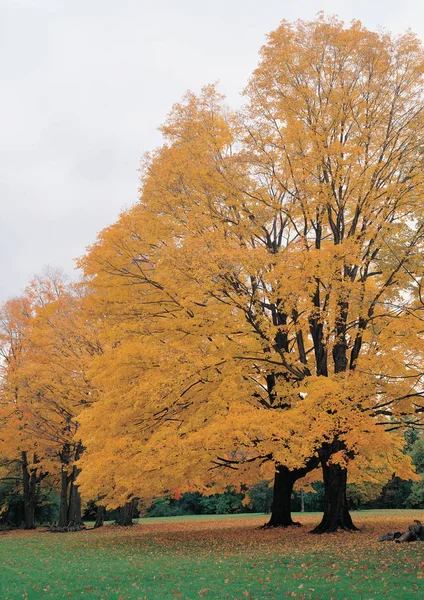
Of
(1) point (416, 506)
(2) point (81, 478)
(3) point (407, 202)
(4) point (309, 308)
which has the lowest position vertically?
(1) point (416, 506)

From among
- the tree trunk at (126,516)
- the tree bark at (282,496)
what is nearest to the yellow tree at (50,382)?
the tree trunk at (126,516)

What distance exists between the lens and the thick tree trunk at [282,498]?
708 inches

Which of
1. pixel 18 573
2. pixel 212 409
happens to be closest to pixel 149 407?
pixel 212 409

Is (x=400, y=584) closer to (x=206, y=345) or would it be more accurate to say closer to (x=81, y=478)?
(x=206, y=345)

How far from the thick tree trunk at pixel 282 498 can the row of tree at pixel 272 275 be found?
1.84m

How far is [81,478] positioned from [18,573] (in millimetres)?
4580

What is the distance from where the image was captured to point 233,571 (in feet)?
33.0

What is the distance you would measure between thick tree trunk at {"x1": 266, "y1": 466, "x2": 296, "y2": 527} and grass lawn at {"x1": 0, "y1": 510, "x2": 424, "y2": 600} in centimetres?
302

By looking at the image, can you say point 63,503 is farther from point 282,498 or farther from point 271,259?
point 271,259

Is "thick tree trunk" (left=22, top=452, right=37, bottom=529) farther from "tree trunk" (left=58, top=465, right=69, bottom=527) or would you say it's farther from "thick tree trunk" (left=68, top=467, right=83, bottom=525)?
"thick tree trunk" (left=68, top=467, right=83, bottom=525)

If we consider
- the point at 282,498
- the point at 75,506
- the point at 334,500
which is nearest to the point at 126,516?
the point at 75,506

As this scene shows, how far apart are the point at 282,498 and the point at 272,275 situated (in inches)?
361

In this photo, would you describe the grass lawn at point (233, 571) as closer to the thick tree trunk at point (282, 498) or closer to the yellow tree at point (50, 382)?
the thick tree trunk at point (282, 498)

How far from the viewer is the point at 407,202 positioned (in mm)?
13656
